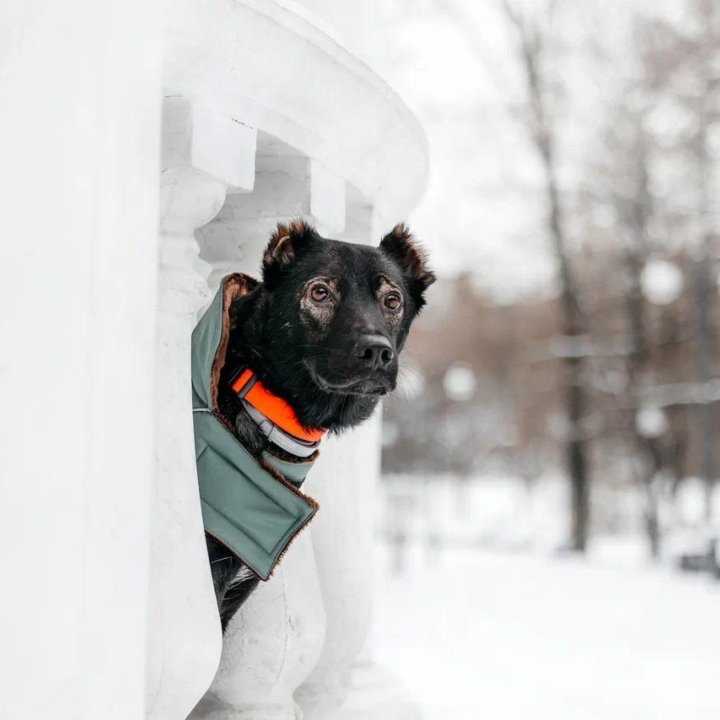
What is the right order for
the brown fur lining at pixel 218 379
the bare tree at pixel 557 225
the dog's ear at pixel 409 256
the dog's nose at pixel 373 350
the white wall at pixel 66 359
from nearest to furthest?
the white wall at pixel 66 359 < the dog's nose at pixel 373 350 < the brown fur lining at pixel 218 379 < the dog's ear at pixel 409 256 < the bare tree at pixel 557 225

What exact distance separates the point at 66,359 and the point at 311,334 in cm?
52

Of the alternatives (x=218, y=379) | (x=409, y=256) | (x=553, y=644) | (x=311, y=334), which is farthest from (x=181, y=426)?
(x=553, y=644)

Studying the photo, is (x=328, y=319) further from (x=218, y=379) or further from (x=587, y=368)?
(x=587, y=368)

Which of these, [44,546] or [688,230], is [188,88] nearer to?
[44,546]

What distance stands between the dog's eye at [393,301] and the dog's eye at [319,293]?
136 millimetres

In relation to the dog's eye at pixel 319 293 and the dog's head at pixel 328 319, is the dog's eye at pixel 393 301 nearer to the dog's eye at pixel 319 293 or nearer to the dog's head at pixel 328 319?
the dog's head at pixel 328 319

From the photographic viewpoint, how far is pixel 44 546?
1792 mm

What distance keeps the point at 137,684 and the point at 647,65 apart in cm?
1785

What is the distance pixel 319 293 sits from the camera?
217 centimetres

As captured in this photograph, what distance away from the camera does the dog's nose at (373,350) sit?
205 centimetres

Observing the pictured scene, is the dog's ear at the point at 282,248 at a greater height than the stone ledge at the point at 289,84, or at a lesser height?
lesser

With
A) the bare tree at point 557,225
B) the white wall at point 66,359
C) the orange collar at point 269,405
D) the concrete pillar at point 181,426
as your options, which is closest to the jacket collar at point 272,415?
the orange collar at point 269,405

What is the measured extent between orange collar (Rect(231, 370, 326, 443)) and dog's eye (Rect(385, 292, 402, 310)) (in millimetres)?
291

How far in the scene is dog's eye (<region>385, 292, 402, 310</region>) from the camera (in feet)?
7.34
